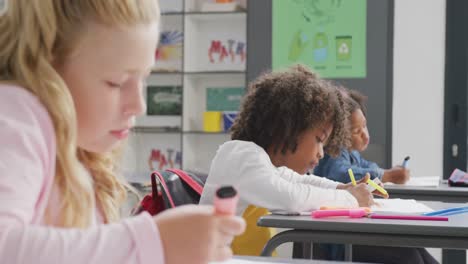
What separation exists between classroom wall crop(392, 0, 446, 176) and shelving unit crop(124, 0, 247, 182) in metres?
1.25

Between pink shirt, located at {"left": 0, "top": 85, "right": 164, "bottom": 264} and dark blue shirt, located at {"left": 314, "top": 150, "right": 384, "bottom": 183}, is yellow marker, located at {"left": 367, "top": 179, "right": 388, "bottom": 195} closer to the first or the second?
dark blue shirt, located at {"left": 314, "top": 150, "right": 384, "bottom": 183}

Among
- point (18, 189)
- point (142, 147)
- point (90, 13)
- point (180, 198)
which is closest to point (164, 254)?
point (18, 189)

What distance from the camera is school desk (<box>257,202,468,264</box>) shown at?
1538 millimetres

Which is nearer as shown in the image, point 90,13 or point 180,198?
point 90,13

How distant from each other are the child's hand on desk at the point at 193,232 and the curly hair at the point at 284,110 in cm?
162

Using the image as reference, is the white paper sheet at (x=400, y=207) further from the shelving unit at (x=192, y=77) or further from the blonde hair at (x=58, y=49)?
the shelving unit at (x=192, y=77)

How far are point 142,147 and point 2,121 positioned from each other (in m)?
5.16

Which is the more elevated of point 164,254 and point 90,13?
point 90,13

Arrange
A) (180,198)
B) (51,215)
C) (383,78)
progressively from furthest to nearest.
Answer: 1. (383,78)
2. (180,198)
3. (51,215)

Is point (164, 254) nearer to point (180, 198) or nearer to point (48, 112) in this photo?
point (48, 112)

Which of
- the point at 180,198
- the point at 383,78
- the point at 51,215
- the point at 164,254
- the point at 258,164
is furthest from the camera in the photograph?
the point at 383,78

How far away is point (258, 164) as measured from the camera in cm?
193

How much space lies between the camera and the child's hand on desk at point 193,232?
23.3 inches

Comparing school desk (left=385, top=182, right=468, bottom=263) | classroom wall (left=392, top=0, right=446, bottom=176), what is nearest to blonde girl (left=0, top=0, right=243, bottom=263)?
school desk (left=385, top=182, right=468, bottom=263)
